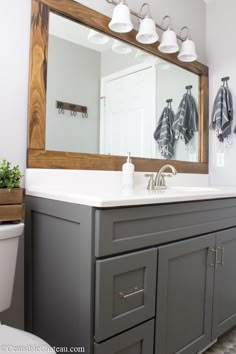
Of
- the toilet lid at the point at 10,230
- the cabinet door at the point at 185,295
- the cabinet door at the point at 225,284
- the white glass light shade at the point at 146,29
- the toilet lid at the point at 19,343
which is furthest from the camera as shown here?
the white glass light shade at the point at 146,29

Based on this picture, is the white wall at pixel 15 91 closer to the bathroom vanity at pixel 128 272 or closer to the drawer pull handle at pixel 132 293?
the bathroom vanity at pixel 128 272

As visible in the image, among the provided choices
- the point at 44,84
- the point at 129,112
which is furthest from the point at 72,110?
the point at 129,112

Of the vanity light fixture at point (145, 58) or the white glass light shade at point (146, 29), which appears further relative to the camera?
the vanity light fixture at point (145, 58)

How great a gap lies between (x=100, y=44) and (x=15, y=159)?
2.92 feet

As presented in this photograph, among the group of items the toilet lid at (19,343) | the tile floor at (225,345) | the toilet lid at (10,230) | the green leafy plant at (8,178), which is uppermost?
the green leafy plant at (8,178)

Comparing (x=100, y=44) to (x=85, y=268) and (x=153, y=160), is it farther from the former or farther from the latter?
(x=85, y=268)

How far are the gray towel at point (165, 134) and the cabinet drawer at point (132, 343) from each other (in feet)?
4.12

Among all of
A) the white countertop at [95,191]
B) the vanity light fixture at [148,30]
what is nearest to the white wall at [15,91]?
the white countertop at [95,191]

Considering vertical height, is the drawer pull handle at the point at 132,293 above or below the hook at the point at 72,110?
below

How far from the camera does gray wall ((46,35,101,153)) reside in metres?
1.54

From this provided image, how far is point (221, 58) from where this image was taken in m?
2.34

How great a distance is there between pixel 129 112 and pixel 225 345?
60.0 inches

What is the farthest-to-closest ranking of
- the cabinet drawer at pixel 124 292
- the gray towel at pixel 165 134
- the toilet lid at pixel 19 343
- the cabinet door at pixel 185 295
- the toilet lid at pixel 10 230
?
the gray towel at pixel 165 134 < the cabinet door at pixel 185 295 < the toilet lid at pixel 10 230 < the cabinet drawer at pixel 124 292 < the toilet lid at pixel 19 343

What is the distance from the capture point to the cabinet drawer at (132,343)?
1027 mm
